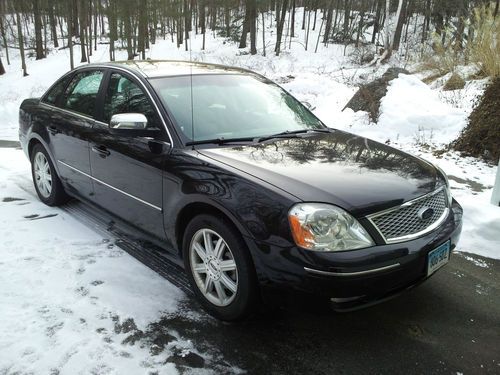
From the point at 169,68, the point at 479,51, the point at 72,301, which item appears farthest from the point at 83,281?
the point at 479,51

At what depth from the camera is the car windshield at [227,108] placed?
3.11 meters

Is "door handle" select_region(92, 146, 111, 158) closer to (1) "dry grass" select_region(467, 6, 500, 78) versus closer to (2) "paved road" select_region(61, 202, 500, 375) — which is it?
(2) "paved road" select_region(61, 202, 500, 375)

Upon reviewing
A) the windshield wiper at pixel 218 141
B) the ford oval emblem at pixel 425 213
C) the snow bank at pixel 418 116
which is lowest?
the snow bank at pixel 418 116

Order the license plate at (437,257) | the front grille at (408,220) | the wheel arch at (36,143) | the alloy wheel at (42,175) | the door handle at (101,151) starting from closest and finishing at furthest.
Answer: the front grille at (408,220)
the license plate at (437,257)
the door handle at (101,151)
the wheel arch at (36,143)
the alloy wheel at (42,175)

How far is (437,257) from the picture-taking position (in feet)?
8.29

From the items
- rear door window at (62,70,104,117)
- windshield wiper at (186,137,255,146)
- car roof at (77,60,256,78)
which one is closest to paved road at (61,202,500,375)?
windshield wiper at (186,137,255,146)

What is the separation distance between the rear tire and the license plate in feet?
11.9

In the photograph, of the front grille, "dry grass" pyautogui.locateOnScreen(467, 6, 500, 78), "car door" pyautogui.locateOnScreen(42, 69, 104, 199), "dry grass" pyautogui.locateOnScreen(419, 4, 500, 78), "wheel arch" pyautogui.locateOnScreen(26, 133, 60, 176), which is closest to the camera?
the front grille

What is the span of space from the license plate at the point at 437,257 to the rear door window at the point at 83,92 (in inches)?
116

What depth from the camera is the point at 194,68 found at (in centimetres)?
375

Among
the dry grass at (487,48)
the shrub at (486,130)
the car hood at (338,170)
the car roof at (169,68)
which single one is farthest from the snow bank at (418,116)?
the car hood at (338,170)

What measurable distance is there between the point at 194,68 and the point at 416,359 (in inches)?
109

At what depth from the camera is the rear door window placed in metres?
3.90

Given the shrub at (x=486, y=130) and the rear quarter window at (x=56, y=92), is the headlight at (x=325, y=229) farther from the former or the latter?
Result: the shrub at (x=486, y=130)
